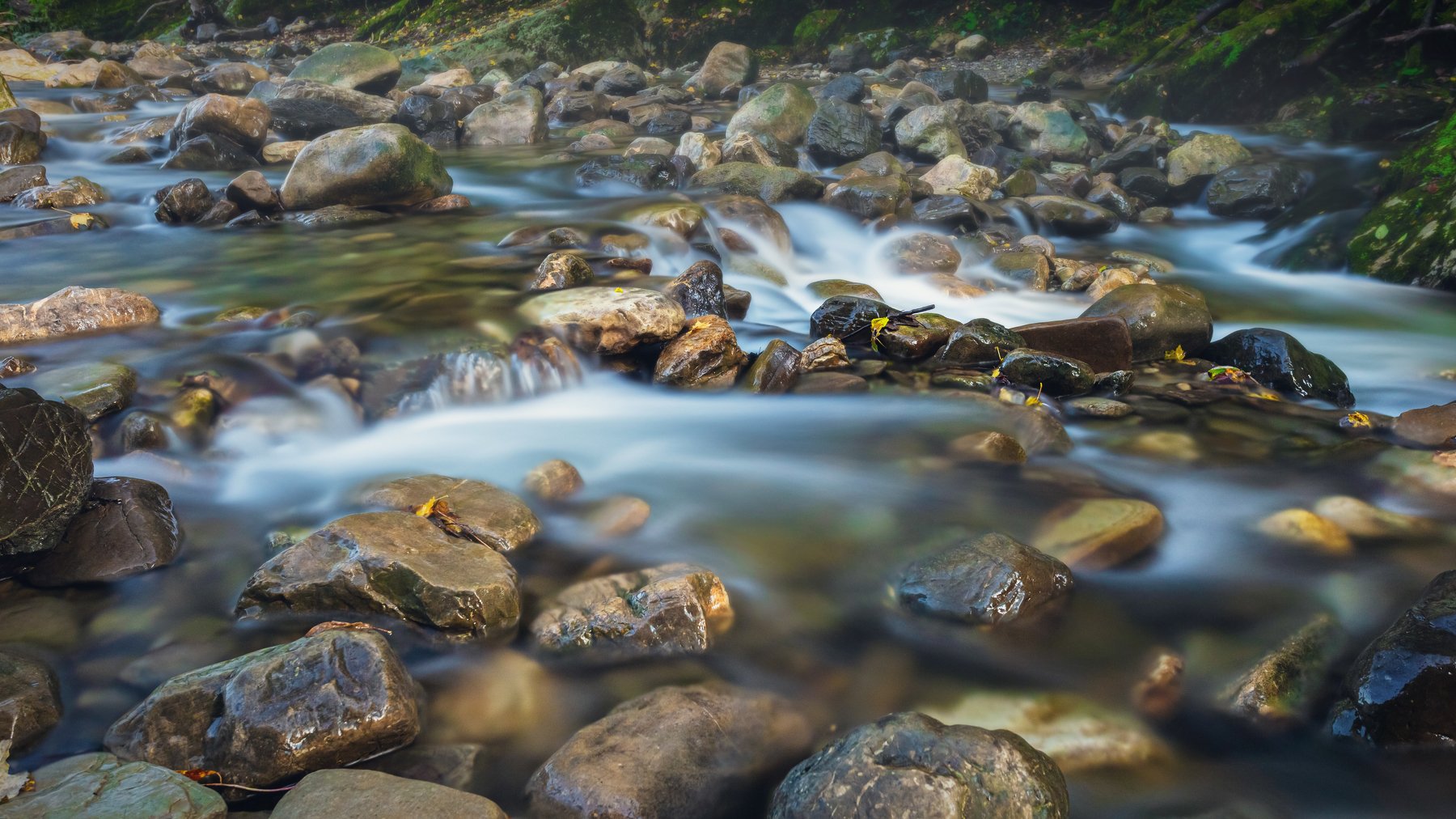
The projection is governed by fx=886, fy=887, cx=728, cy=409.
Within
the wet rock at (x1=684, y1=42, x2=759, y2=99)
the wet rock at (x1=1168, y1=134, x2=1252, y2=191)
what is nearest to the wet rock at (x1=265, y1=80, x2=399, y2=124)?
the wet rock at (x1=684, y1=42, x2=759, y2=99)

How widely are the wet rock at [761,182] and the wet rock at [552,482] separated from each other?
5.86 m

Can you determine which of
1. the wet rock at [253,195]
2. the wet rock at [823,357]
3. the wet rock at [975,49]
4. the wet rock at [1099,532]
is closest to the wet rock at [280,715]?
the wet rock at [1099,532]

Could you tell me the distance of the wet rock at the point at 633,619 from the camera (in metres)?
3.24

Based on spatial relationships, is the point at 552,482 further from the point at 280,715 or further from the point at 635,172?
the point at 635,172

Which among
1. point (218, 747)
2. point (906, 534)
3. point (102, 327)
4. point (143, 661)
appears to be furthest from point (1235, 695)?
point (102, 327)

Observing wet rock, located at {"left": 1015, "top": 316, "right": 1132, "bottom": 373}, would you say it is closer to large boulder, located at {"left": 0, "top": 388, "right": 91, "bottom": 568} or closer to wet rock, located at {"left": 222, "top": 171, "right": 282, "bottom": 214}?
large boulder, located at {"left": 0, "top": 388, "right": 91, "bottom": 568}

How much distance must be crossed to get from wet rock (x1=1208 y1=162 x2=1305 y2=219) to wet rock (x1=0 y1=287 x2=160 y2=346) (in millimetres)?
11211

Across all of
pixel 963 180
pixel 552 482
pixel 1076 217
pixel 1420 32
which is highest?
pixel 1420 32

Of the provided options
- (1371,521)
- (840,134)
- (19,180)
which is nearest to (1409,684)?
(1371,521)

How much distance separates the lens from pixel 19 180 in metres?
9.60

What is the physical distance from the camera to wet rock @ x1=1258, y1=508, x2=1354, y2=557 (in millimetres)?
3910

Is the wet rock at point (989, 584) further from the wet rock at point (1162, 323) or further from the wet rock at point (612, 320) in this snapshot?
the wet rock at point (1162, 323)

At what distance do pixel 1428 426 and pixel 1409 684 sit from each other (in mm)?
2948

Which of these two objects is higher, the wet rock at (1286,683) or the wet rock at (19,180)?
the wet rock at (1286,683)
